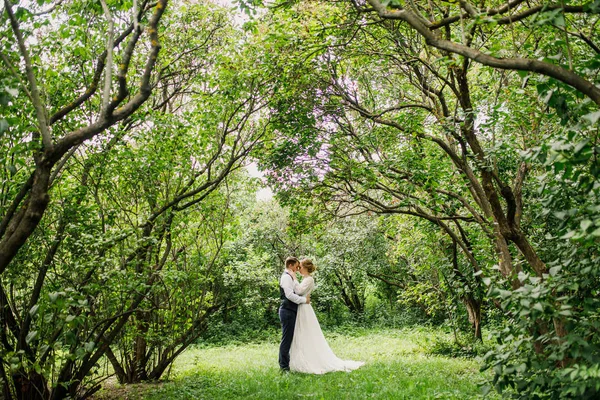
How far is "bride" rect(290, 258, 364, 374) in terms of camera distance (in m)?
9.85

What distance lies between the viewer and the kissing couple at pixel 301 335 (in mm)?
9906

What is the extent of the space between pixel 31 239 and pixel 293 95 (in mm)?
4852

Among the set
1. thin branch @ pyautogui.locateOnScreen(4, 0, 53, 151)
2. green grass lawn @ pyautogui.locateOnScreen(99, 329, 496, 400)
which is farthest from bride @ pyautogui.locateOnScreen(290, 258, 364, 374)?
thin branch @ pyautogui.locateOnScreen(4, 0, 53, 151)

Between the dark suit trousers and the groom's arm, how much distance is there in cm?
31

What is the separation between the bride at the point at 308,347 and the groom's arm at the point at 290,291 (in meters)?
0.16

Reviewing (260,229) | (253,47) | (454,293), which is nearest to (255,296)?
→ (260,229)

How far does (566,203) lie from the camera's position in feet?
11.5

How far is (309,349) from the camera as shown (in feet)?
33.0

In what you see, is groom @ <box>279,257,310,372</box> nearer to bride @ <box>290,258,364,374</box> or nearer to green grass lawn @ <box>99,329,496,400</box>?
bride @ <box>290,258,364,374</box>

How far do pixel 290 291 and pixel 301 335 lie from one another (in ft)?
3.18

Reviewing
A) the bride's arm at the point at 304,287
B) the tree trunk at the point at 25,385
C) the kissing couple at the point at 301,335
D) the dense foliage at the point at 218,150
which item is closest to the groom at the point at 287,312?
the kissing couple at the point at 301,335

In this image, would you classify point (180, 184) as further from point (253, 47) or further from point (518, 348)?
point (518, 348)

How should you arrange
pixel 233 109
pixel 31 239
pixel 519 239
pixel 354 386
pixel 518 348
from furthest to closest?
1. pixel 233 109
2. pixel 354 386
3. pixel 519 239
4. pixel 31 239
5. pixel 518 348

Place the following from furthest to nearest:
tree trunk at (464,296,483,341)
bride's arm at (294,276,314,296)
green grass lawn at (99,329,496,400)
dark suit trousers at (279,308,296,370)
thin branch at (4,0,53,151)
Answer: tree trunk at (464,296,483,341) → bride's arm at (294,276,314,296) → dark suit trousers at (279,308,296,370) → green grass lawn at (99,329,496,400) → thin branch at (4,0,53,151)
